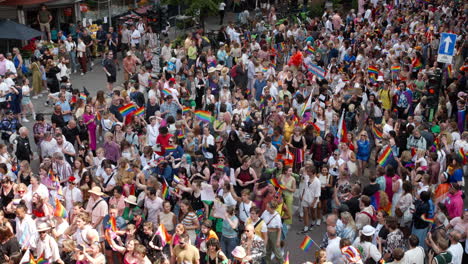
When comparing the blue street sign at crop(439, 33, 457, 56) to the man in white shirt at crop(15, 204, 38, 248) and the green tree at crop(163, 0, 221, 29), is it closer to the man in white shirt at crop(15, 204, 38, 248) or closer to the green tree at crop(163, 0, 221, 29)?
the man in white shirt at crop(15, 204, 38, 248)

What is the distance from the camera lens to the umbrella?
19.9 m

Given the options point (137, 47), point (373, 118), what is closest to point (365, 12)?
point (137, 47)

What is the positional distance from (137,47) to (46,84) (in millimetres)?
5062

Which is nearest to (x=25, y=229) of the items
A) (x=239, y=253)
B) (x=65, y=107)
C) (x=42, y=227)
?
(x=42, y=227)

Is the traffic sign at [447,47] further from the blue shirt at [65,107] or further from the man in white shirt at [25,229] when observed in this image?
the man in white shirt at [25,229]

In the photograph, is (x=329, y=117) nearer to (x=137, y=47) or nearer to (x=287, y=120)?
(x=287, y=120)

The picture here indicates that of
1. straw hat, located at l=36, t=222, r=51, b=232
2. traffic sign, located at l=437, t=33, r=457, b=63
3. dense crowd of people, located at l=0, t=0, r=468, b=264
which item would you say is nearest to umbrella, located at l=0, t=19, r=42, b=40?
dense crowd of people, located at l=0, t=0, r=468, b=264

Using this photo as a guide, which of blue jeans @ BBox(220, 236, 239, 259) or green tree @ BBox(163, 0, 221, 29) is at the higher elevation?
green tree @ BBox(163, 0, 221, 29)

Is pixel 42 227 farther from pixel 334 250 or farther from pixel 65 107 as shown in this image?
pixel 65 107

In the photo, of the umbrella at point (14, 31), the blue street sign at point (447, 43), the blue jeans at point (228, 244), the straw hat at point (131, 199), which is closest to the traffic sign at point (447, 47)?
the blue street sign at point (447, 43)

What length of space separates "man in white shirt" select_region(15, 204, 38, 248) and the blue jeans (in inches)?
113

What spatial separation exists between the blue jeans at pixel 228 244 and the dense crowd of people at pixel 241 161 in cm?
3

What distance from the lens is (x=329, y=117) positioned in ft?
44.9

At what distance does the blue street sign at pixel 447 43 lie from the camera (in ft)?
48.5
